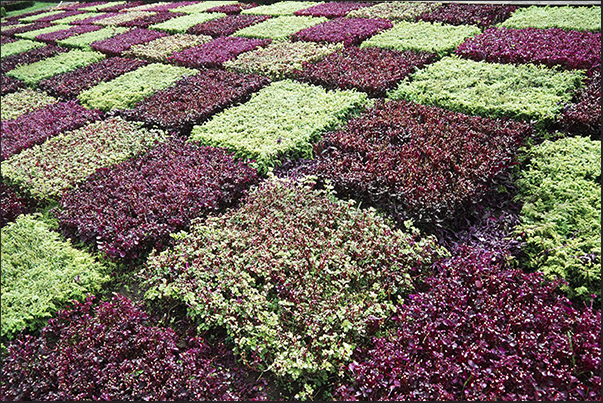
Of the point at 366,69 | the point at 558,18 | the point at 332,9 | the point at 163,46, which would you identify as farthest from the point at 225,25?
the point at 558,18

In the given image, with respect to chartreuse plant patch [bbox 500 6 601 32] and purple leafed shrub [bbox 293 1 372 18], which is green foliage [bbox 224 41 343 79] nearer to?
purple leafed shrub [bbox 293 1 372 18]

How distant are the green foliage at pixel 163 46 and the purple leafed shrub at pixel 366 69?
4.18 m

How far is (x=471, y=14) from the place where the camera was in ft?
31.1

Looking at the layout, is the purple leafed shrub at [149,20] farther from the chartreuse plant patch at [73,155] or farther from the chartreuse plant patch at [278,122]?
the chartreuse plant patch at [278,122]

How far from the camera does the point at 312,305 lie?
3.29 metres

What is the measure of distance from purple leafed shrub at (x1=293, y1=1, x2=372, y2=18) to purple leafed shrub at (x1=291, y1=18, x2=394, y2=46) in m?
0.99

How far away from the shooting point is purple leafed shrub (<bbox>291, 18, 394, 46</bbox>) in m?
9.06

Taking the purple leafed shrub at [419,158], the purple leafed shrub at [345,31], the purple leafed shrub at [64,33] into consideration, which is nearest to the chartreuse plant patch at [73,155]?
the purple leafed shrub at [419,158]

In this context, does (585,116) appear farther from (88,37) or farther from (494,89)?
(88,37)

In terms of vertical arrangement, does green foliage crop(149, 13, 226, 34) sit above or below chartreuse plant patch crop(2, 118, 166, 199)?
above

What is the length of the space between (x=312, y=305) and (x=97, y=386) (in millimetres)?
1728

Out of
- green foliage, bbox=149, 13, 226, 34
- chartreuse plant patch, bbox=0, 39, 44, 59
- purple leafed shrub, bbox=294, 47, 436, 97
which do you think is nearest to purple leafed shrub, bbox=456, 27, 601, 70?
purple leafed shrub, bbox=294, 47, 436, 97

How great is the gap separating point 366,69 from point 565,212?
4.42 meters

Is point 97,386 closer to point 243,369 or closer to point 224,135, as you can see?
point 243,369
